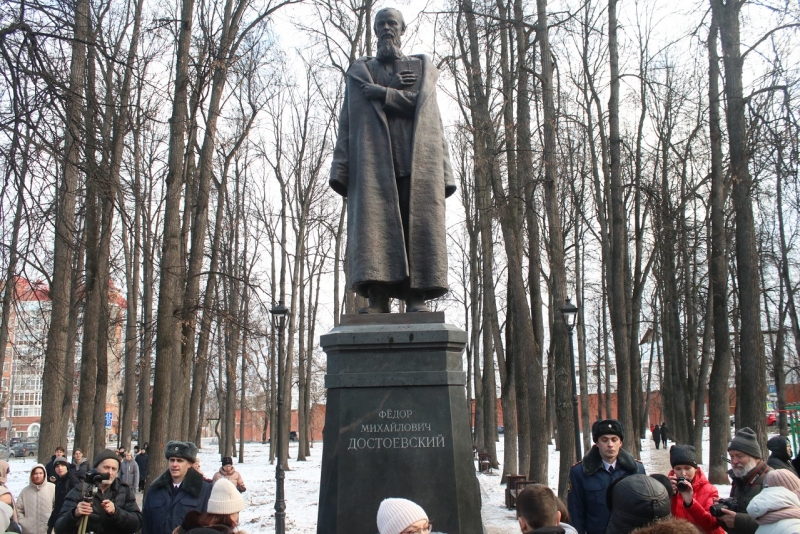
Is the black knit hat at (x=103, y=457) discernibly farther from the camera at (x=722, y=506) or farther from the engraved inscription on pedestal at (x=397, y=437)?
the camera at (x=722, y=506)

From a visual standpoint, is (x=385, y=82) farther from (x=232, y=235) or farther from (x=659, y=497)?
(x=232, y=235)

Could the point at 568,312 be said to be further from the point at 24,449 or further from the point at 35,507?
the point at 24,449

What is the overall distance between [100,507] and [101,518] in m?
0.07

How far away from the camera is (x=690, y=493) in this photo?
4.40 metres

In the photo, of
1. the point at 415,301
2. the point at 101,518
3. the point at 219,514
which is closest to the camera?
the point at 219,514

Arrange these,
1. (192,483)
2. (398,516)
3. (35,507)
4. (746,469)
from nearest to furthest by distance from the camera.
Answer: (398,516)
(746,469)
(192,483)
(35,507)

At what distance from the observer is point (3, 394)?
150 ft

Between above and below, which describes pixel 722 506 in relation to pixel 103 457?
below

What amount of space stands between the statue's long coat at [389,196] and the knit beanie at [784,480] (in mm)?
2804

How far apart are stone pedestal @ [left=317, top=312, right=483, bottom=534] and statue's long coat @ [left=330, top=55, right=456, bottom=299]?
523 mm

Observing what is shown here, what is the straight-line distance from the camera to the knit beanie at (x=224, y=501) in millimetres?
3119

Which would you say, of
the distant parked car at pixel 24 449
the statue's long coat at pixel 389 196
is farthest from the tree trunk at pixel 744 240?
the distant parked car at pixel 24 449

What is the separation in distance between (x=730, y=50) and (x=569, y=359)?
6.11m

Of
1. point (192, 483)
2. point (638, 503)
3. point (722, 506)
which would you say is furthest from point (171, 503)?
point (722, 506)
